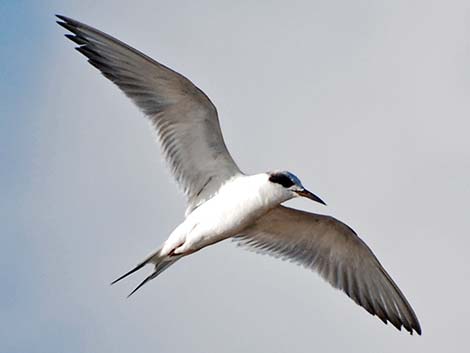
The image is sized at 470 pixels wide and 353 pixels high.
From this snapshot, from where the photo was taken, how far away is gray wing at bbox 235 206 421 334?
49.5 ft

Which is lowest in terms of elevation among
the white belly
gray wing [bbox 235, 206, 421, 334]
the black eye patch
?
gray wing [bbox 235, 206, 421, 334]

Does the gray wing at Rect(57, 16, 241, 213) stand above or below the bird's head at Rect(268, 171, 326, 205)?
above

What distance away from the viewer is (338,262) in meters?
15.3

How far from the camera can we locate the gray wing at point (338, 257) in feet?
49.5

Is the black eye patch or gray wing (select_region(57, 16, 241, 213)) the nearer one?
the black eye patch

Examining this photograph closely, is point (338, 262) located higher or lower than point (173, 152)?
lower

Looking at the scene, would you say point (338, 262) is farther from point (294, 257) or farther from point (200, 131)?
point (200, 131)

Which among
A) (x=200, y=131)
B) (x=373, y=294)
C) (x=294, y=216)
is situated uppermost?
(x=200, y=131)

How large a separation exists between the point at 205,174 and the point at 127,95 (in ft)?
3.59

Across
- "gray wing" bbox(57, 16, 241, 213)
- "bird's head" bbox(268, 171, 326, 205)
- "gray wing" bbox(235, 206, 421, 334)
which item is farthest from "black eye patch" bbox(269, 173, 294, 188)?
"gray wing" bbox(235, 206, 421, 334)

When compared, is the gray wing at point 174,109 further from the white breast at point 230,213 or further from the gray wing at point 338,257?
the gray wing at point 338,257

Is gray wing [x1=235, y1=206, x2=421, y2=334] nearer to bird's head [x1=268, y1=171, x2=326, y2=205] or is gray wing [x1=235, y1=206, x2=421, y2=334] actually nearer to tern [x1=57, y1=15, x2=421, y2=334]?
tern [x1=57, y1=15, x2=421, y2=334]

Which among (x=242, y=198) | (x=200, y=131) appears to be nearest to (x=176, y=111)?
(x=200, y=131)

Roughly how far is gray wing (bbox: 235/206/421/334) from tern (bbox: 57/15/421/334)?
0.03ft
